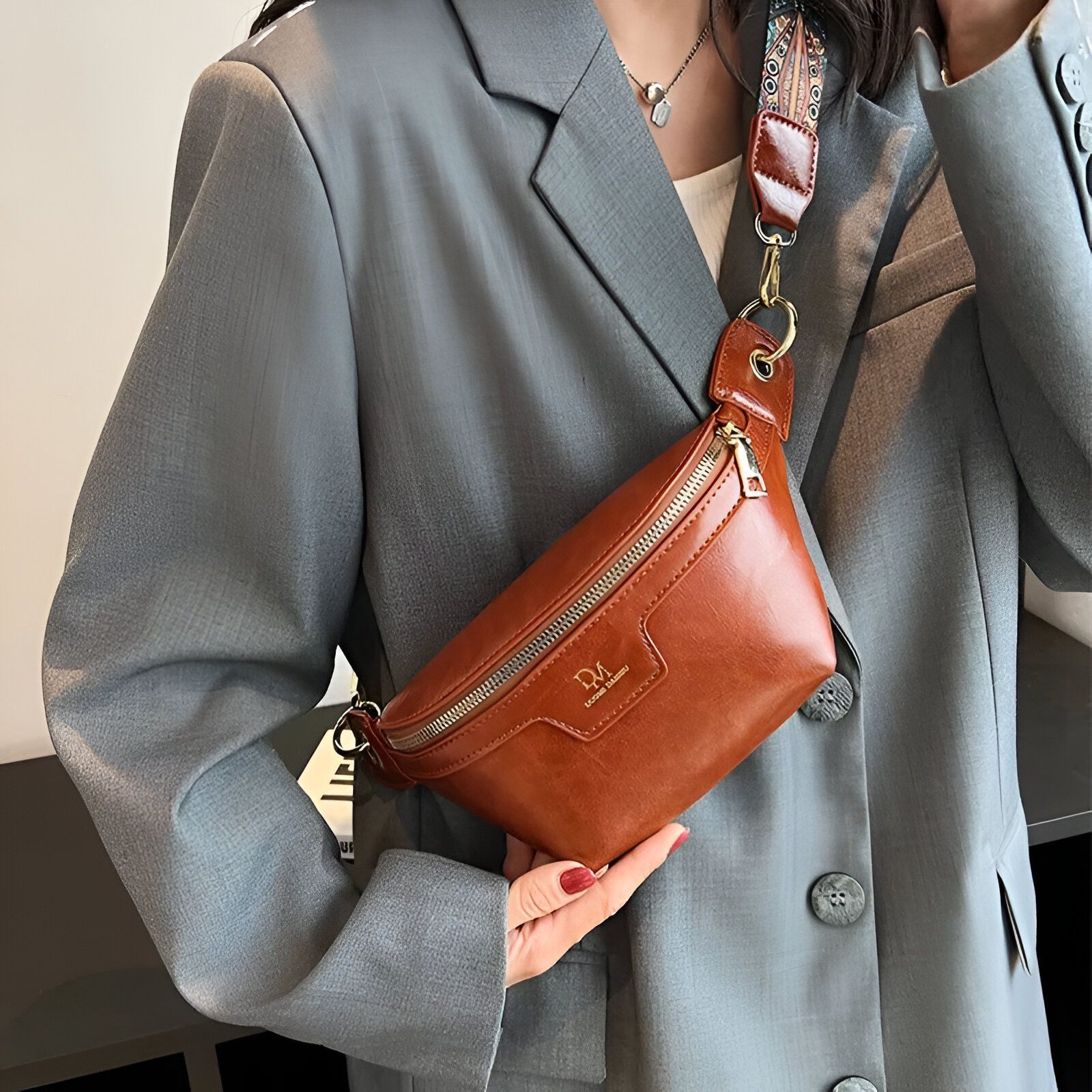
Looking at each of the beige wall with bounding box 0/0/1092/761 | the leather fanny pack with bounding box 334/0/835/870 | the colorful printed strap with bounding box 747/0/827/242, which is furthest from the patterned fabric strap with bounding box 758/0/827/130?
the beige wall with bounding box 0/0/1092/761

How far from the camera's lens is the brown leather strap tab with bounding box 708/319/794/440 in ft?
2.13

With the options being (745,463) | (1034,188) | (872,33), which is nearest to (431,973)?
(745,463)

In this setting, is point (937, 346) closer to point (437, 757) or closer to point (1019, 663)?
point (437, 757)

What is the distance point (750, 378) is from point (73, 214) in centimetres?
107

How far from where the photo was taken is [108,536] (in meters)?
0.63

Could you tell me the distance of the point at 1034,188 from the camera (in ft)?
2.05

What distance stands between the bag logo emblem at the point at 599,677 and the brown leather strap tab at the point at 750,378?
20 cm

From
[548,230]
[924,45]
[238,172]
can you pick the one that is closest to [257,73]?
[238,172]

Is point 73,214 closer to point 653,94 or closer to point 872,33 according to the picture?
point 653,94

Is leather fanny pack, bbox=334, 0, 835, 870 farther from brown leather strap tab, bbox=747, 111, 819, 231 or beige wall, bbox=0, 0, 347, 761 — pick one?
beige wall, bbox=0, 0, 347, 761

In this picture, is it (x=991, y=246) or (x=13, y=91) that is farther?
(x=13, y=91)

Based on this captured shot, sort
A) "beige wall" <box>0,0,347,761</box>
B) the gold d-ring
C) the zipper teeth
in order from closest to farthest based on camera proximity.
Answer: the zipper teeth < the gold d-ring < "beige wall" <box>0,0,347,761</box>

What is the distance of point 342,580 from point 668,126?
45cm

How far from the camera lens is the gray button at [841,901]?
2.39 ft
